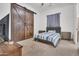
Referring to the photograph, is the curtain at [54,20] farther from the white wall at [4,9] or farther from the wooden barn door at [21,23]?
the white wall at [4,9]

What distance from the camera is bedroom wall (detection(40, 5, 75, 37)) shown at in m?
1.44

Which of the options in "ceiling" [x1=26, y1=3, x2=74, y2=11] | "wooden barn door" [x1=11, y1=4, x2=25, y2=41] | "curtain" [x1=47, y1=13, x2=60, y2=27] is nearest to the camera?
"wooden barn door" [x1=11, y1=4, x2=25, y2=41]

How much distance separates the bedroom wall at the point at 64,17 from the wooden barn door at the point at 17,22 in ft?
1.31

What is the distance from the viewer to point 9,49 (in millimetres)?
1261

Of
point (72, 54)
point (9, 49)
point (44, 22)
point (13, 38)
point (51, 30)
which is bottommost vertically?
point (72, 54)

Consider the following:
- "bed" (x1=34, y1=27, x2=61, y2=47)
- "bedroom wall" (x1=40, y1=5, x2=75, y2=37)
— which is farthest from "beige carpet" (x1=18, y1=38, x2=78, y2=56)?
"bedroom wall" (x1=40, y1=5, x2=75, y2=37)

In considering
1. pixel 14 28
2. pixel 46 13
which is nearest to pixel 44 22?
pixel 46 13

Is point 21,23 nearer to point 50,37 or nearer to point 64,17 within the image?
point 50,37

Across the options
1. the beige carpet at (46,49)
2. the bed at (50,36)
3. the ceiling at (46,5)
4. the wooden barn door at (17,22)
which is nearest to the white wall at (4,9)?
the wooden barn door at (17,22)

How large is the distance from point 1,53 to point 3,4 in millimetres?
813

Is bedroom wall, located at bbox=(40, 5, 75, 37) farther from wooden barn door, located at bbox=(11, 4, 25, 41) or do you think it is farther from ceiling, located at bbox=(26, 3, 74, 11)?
wooden barn door, located at bbox=(11, 4, 25, 41)

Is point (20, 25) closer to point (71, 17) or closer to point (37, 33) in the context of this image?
point (37, 33)

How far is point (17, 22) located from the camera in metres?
1.31

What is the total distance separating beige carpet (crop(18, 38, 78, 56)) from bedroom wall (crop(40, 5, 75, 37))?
0.95ft
